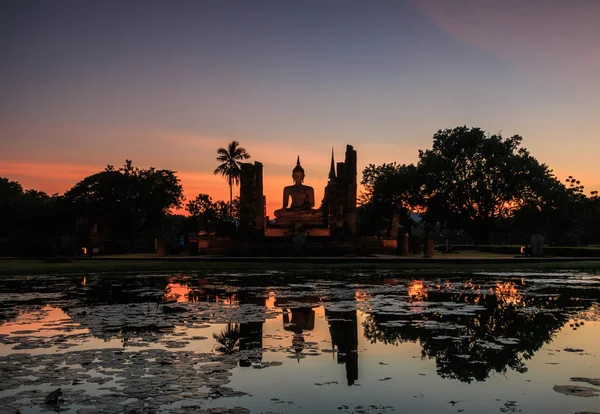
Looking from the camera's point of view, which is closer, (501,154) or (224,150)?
(501,154)

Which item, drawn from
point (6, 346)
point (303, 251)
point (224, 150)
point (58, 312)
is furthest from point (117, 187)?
point (6, 346)

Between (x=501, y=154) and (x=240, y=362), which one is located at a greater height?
(x=501, y=154)

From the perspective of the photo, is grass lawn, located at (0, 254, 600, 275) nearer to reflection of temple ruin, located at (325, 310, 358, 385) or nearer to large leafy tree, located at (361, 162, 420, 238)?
reflection of temple ruin, located at (325, 310, 358, 385)

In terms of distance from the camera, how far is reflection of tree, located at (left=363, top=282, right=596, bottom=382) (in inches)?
337

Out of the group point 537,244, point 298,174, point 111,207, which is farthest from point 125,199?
point 537,244

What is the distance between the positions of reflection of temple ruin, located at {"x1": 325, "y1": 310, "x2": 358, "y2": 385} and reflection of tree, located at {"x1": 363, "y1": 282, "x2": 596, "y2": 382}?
0.32m

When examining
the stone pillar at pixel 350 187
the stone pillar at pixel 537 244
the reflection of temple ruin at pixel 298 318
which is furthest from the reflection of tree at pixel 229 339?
the stone pillar at pixel 350 187

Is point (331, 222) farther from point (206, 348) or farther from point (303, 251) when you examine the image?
point (206, 348)

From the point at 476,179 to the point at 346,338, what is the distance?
192ft

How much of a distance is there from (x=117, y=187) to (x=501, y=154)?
43.1 m

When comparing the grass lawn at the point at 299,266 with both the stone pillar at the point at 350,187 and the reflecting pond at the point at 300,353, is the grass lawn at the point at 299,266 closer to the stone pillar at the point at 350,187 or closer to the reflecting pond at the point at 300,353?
the reflecting pond at the point at 300,353

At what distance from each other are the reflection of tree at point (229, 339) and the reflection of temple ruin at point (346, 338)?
158cm

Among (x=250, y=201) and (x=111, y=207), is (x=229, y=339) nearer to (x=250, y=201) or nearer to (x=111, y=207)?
(x=250, y=201)

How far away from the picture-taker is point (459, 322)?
12.3 meters
